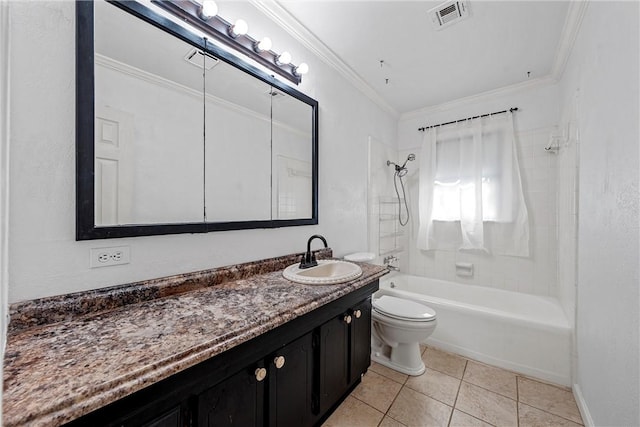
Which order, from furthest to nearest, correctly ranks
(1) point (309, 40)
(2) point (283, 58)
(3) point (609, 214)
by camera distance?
1. (1) point (309, 40)
2. (2) point (283, 58)
3. (3) point (609, 214)

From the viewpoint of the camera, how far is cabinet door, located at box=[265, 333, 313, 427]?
3.71 ft

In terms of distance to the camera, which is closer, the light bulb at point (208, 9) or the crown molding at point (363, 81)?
the light bulb at point (208, 9)

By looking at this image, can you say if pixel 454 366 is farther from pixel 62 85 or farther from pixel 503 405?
pixel 62 85

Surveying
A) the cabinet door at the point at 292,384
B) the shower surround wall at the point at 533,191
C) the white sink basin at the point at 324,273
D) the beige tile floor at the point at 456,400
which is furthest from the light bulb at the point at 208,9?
the shower surround wall at the point at 533,191

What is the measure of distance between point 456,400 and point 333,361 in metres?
0.95

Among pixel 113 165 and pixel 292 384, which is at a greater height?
pixel 113 165

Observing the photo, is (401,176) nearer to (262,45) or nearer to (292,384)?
(262,45)

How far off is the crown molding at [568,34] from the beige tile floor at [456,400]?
2415 mm

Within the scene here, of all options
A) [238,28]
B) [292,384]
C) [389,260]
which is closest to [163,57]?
[238,28]

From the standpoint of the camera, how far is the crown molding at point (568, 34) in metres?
1.62

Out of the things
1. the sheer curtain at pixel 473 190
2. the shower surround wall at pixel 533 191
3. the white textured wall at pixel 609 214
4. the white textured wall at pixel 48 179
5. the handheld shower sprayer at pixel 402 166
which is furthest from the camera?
the handheld shower sprayer at pixel 402 166

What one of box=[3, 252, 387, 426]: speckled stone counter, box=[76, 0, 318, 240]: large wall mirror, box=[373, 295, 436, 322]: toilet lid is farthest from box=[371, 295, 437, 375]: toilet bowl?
box=[76, 0, 318, 240]: large wall mirror

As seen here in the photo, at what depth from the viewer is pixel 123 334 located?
0.86 m

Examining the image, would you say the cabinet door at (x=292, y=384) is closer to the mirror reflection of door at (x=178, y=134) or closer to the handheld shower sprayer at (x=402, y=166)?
the mirror reflection of door at (x=178, y=134)
